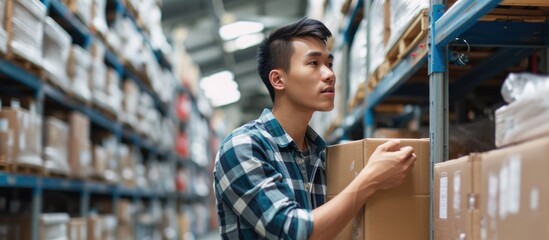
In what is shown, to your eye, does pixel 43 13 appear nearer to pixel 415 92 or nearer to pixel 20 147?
pixel 20 147

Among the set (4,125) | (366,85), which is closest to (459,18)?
(366,85)

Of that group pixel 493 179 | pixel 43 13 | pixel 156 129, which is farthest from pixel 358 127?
pixel 493 179

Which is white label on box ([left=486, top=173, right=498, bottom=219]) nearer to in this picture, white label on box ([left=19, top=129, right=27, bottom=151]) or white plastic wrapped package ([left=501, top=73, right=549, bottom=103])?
white plastic wrapped package ([left=501, top=73, right=549, bottom=103])

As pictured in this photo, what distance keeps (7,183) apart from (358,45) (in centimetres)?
299

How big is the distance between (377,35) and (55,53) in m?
2.52

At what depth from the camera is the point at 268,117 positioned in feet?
9.21

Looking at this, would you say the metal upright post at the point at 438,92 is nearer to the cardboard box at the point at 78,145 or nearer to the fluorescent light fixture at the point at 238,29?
the cardboard box at the point at 78,145

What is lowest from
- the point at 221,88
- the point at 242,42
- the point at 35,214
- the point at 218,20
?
the point at 35,214

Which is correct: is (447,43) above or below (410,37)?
below

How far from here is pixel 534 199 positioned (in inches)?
67.8

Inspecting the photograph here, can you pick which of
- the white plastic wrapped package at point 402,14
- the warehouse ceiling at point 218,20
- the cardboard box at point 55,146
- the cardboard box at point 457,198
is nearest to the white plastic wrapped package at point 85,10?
the cardboard box at point 55,146

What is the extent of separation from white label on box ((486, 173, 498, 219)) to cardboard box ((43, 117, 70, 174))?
394 centimetres

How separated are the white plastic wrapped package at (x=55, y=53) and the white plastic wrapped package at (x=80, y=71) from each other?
107mm

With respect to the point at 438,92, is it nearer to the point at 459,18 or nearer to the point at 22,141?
the point at 459,18
